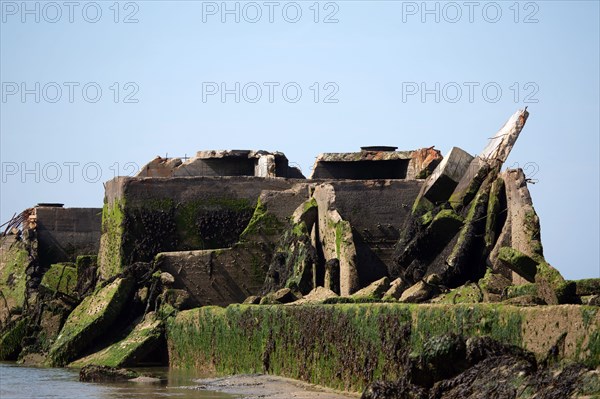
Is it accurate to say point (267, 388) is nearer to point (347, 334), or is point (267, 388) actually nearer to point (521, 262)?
point (347, 334)

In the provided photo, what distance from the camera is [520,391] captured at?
36.0 feet

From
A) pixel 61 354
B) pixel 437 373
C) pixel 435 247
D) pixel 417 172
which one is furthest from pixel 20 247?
pixel 437 373

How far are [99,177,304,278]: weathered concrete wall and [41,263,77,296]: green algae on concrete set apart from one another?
6.75 ft

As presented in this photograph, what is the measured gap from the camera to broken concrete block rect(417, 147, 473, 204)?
71.5 feet

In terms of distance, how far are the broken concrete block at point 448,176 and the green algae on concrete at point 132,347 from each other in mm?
5248

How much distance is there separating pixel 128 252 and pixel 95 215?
5.82 m

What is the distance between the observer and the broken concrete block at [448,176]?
21781mm

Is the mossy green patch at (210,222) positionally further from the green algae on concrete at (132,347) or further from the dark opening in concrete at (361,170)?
the green algae on concrete at (132,347)

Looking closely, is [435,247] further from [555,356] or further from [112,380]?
[555,356]

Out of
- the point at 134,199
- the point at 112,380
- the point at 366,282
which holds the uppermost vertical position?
the point at 134,199

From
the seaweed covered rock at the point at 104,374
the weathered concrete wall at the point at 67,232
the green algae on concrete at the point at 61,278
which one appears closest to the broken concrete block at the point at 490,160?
the seaweed covered rock at the point at 104,374

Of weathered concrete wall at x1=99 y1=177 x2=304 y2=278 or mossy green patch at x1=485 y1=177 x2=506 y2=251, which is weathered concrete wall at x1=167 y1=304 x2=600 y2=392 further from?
mossy green patch at x1=485 y1=177 x2=506 y2=251

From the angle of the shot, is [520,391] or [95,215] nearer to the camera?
[520,391]

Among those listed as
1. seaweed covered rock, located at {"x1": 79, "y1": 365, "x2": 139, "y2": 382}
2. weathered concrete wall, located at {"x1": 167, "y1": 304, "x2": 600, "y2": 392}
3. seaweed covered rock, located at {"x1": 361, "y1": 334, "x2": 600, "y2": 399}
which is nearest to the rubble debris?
weathered concrete wall, located at {"x1": 167, "y1": 304, "x2": 600, "y2": 392}
